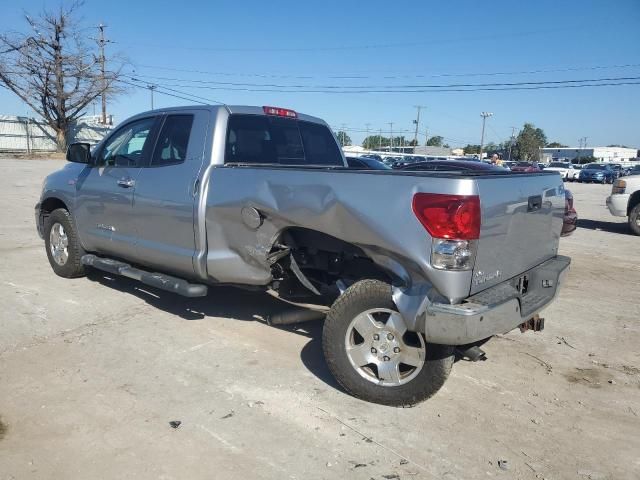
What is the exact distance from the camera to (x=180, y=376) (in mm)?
3934

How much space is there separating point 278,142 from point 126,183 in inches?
60.1

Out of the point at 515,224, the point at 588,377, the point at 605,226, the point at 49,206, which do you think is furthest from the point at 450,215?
the point at 605,226

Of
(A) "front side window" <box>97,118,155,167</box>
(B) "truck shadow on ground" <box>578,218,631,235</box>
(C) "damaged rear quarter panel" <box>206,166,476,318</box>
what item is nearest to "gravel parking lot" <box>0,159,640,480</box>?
(C) "damaged rear quarter panel" <box>206,166,476,318</box>

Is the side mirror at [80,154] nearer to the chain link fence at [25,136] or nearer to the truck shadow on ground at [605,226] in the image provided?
the truck shadow on ground at [605,226]

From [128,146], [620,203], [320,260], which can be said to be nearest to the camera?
[320,260]

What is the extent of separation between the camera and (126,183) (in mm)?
5168

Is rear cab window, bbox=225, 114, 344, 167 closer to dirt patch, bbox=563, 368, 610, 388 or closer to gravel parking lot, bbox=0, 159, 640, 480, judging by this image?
gravel parking lot, bbox=0, 159, 640, 480

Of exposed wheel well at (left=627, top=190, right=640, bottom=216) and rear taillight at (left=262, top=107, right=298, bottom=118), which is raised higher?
rear taillight at (left=262, top=107, right=298, bottom=118)

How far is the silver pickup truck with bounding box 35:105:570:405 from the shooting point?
125 inches

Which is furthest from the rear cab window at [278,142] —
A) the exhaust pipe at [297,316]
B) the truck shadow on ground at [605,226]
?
the truck shadow on ground at [605,226]

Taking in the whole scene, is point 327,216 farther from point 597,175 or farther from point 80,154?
point 597,175

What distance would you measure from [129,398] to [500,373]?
2754mm

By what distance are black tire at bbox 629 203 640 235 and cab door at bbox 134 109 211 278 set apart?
11.2 meters

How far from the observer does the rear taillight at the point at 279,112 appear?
5051mm
